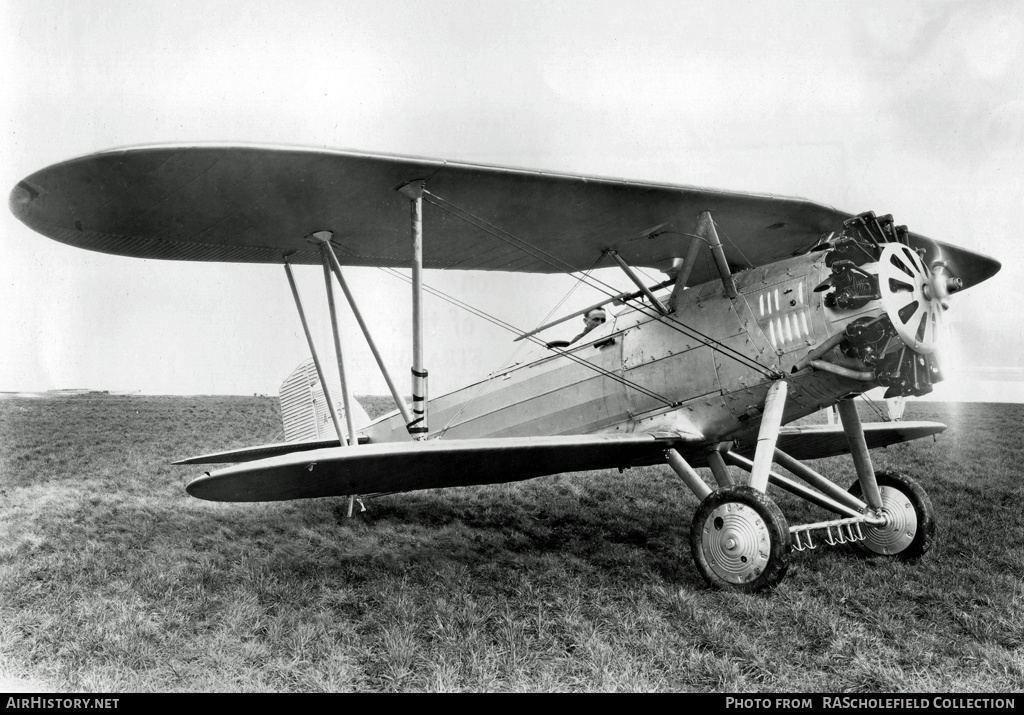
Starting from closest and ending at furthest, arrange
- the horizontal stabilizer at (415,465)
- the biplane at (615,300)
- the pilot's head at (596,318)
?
the horizontal stabilizer at (415,465) < the biplane at (615,300) < the pilot's head at (596,318)

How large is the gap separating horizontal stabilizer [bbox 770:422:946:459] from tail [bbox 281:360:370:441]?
4.48 metres

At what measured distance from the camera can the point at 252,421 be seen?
12898 millimetres

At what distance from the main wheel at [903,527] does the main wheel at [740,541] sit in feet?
5.50

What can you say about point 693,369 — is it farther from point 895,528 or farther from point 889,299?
point 895,528

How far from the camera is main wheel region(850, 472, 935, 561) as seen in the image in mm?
4832

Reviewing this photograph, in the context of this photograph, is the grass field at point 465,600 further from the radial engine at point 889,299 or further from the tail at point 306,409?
the radial engine at point 889,299

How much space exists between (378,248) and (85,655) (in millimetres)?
3233

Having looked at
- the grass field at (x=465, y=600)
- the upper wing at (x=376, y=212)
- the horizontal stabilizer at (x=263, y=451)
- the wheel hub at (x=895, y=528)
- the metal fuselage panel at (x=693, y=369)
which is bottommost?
the grass field at (x=465, y=600)

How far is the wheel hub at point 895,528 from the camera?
4871mm

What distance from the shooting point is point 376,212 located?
443cm

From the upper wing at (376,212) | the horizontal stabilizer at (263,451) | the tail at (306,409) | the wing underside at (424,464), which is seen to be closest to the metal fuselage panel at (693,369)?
the wing underside at (424,464)
